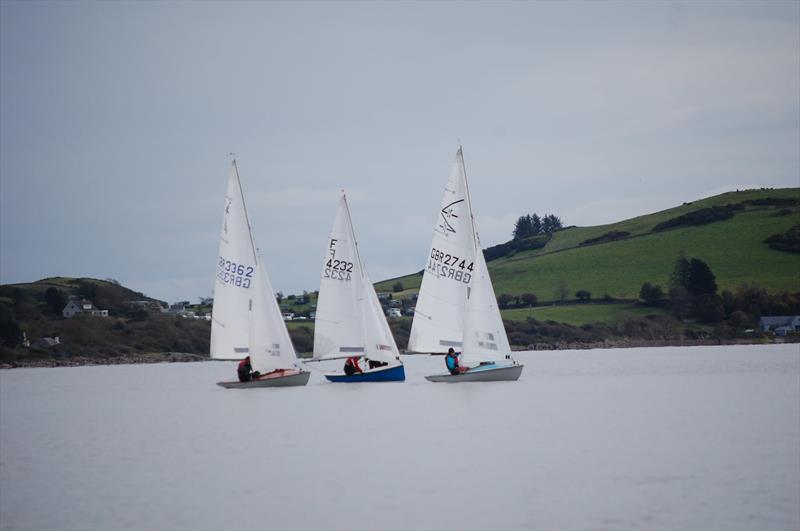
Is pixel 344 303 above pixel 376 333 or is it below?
above

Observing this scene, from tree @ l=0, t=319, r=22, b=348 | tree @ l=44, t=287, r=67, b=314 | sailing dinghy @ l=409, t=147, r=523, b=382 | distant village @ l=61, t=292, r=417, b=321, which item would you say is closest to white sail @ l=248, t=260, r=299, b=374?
sailing dinghy @ l=409, t=147, r=523, b=382

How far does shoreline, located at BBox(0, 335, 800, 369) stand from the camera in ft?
438

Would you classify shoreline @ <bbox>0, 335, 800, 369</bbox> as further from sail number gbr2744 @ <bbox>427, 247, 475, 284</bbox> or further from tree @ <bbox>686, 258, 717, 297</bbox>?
sail number gbr2744 @ <bbox>427, 247, 475, 284</bbox>

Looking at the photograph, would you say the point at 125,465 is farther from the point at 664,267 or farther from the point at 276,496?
the point at 664,267

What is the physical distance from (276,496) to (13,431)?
23734mm

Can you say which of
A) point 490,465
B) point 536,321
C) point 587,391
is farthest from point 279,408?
point 536,321

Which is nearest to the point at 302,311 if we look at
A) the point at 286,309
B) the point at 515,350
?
the point at 286,309

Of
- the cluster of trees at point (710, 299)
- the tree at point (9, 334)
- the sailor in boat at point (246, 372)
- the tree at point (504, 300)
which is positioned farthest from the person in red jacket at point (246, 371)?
the tree at point (504, 300)

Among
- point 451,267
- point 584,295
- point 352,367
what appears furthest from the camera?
point 584,295

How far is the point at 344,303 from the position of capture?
62.5 meters

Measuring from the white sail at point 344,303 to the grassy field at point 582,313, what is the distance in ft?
330

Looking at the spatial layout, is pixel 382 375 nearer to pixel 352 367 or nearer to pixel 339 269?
pixel 352 367

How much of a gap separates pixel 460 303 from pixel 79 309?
12213 centimetres

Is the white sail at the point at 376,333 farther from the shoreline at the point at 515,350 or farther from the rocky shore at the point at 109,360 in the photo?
the rocky shore at the point at 109,360
